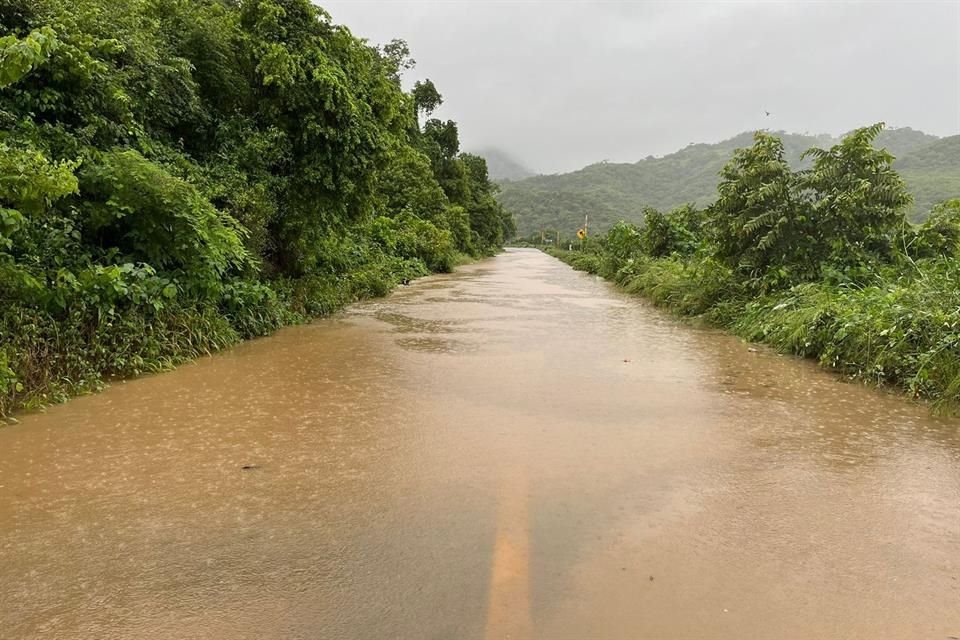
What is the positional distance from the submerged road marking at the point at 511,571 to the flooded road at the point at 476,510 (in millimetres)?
11

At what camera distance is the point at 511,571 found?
262 centimetres

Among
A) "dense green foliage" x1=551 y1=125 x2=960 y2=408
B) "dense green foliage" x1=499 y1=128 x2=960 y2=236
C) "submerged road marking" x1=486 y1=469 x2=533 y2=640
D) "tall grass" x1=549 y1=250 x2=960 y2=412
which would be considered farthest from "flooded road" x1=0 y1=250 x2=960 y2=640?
"dense green foliage" x1=499 y1=128 x2=960 y2=236

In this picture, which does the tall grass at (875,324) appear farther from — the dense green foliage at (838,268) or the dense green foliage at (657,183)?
the dense green foliage at (657,183)

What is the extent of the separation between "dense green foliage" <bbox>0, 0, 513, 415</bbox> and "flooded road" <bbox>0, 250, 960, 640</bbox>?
0.84m

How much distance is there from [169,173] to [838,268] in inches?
364

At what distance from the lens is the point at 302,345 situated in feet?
25.7

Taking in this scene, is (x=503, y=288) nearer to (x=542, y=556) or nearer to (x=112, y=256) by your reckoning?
(x=112, y=256)

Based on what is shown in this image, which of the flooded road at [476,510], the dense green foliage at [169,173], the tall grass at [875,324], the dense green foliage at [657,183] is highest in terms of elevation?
the dense green foliage at [657,183]

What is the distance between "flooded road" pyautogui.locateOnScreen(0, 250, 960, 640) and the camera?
235cm

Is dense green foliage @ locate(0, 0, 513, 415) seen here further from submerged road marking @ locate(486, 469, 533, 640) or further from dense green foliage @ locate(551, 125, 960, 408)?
dense green foliage @ locate(551, 125, 960, 408)

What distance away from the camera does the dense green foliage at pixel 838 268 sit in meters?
6.09

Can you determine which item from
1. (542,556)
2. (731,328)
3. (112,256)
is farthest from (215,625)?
(731,328)

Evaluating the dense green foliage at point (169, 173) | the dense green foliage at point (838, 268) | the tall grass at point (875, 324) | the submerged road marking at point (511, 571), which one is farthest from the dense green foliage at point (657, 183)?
the submerged road marking at point (511, 571)

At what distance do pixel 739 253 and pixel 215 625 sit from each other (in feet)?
33.7
